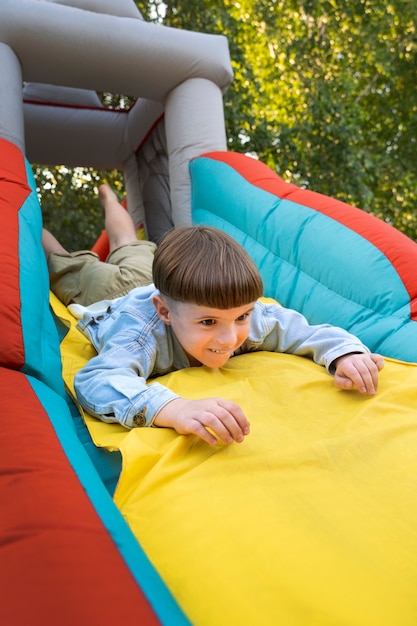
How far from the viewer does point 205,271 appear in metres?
1.23

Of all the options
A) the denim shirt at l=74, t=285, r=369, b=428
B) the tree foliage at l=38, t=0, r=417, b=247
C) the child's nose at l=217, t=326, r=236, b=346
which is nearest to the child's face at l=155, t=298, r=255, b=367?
the child's nose at l=217, t=326, r=236, b=346

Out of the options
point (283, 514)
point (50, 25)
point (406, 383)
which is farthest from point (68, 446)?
point (50, 25)

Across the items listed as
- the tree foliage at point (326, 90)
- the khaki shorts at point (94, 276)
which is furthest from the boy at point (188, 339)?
the tree foliage at point (326, 90)

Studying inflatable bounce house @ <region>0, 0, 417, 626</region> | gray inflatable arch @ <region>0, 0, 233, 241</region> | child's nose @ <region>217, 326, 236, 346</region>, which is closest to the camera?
inflatable bounce house @ <region>0, 0, 417, 626</region>

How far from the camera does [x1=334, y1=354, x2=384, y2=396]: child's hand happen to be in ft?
3.99

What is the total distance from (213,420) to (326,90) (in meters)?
5.95

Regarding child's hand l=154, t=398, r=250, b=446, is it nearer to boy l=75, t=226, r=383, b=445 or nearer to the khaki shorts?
boy l=75, t=226, r=383, b=445

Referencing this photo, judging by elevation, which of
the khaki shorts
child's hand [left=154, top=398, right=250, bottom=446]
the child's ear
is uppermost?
the child's ear

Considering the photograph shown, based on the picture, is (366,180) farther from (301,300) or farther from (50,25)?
(301,300)

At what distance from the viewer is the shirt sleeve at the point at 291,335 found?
1.41 m

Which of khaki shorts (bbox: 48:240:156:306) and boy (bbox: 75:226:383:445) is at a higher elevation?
boy (bbox: 75:226:383:445)

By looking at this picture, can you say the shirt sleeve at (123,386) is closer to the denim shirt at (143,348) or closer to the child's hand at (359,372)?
the denim shirt at (143,348)

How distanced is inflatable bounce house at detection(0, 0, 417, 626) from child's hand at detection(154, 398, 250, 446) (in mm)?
29

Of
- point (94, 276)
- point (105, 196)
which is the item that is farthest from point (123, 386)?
point (105, 196)
